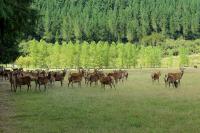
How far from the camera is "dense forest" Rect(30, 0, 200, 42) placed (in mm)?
173125

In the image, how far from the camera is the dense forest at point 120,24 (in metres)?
173

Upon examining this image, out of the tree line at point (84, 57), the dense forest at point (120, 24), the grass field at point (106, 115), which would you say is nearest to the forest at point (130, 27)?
the dense forest at point (120, 24)

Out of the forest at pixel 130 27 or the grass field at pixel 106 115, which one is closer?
the grass field at pixel 106 115

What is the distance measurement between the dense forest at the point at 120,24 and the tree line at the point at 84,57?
55127 mm

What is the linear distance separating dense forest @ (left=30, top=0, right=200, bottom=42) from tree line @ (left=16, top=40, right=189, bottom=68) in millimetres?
55127

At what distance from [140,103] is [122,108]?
7.07 feet

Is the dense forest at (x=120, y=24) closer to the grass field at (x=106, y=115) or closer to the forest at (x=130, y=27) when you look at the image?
the forest at (x=130, y=27)

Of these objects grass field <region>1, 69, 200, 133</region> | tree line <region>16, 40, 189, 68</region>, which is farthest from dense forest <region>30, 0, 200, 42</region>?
grass field <region>1, 69, 200, 133</region>

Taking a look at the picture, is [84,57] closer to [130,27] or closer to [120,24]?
[130,27]

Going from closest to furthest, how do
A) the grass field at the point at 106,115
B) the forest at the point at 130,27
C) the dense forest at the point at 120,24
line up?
the grass field at the point at 106,115, the forest at the point at 130,27, the dense forest at the point at 120,24

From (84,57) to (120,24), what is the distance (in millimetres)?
71031

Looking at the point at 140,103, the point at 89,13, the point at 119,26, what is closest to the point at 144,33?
the point at 119,26

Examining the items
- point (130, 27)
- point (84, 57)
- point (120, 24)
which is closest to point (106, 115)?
point (84, 57)

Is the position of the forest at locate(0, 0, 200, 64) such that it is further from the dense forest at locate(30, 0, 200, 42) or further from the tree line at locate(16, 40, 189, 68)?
the tree line at locate(16, 40, 189, 68)
